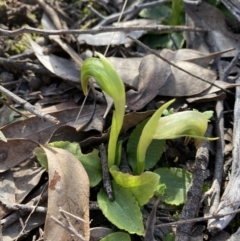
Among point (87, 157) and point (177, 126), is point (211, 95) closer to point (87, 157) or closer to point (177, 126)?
point (177, 126)

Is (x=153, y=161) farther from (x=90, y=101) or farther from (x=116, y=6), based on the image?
(x=116, y=6)

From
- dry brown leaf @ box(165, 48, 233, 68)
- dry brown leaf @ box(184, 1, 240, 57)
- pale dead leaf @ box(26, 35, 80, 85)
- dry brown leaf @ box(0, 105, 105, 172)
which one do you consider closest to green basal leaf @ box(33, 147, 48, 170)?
dry brown leaf @ box(0, 105, 105, 172)

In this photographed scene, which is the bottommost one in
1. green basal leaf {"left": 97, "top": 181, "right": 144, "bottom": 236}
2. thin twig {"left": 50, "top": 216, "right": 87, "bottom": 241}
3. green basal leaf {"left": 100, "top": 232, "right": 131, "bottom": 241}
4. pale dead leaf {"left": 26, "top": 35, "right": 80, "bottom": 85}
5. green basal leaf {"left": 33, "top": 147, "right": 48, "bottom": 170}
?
green basal leaf {"left": 100, "top": 232, "right": 131, "bottom": 241}

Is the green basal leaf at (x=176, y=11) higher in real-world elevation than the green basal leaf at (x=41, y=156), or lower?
higher

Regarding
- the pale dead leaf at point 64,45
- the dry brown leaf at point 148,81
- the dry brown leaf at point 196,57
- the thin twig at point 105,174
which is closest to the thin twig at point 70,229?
the thin twig at point 105,174

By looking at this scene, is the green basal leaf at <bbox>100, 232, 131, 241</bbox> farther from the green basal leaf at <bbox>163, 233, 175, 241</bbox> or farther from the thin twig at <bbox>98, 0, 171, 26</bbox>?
the thin twig at <bbox>98, 0, 171, 26</bbox>

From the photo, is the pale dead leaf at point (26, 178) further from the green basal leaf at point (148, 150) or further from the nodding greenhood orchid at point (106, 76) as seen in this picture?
the nodding greenhood orchid at point (106, 76)

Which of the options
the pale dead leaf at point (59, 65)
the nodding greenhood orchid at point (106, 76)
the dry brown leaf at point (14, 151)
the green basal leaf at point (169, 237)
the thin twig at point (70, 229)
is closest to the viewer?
the thin twig at point (70, 229)

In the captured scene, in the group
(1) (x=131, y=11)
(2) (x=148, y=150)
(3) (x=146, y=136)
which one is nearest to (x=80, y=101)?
(2) (x=148, y=150)
